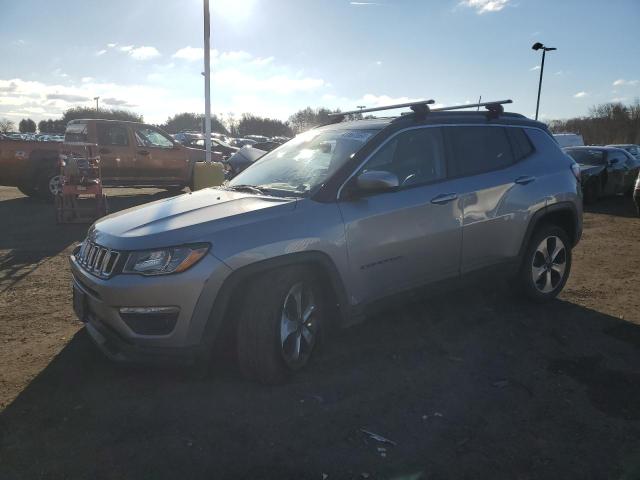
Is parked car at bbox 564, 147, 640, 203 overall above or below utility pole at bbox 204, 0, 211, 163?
below

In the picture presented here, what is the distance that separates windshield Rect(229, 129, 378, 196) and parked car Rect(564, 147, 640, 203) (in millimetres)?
10816

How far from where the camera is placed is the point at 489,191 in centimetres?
415

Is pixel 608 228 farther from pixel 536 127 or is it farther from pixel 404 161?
pixel 404 161

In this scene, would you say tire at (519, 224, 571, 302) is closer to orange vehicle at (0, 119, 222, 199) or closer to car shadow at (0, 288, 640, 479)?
car shadow at (0, 288, 640, 479)

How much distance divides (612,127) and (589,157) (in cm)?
4385

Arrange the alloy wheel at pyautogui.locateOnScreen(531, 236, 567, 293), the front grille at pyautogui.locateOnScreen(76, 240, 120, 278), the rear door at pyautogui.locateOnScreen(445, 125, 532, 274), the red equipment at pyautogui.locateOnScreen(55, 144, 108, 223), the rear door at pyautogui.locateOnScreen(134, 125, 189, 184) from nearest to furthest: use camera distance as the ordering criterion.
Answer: the front grille at pyautogui.locateOnScreen(76, 240, 120, 278) → the rear door at pyautogui.locateOnScreen(445, 125, 532, 274) → the alloy wheel at pyautogui.locateOnScreen(531, 236, 567, 293) → the red equipment at pyautogui.locateOnScreen(55, 144, 108, 223) → the rear door at pyautogui.locateOnScreen(134, 125, 189, 184)

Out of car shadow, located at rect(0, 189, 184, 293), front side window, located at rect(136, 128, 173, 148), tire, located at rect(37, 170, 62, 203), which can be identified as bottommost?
car shadow, located at rect(0, 189, 184, 293)

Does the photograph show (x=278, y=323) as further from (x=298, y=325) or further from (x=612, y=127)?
(x=612, y=127)

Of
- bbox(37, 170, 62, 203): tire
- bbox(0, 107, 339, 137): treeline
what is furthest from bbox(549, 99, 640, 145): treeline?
bbox(37, 170, 62, 203): tire

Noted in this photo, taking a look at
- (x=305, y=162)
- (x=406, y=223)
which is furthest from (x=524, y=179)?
(x=305, y=162)

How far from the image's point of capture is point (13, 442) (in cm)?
259

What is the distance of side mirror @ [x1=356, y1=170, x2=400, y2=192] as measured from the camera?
10.7ft

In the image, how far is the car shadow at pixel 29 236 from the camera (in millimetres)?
5941

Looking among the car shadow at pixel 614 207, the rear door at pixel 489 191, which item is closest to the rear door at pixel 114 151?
the rear door at pixel 489 191
